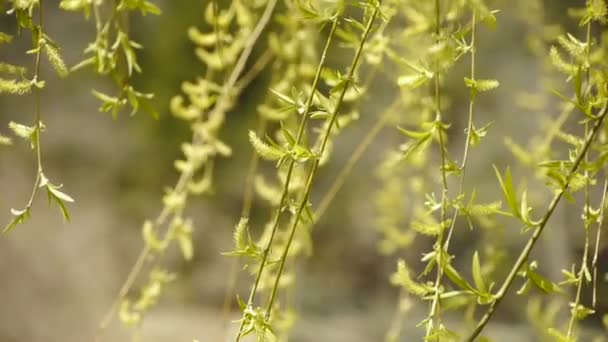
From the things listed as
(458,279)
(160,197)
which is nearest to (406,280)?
(458,279)

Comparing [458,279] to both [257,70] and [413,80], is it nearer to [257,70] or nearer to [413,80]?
[413,80]

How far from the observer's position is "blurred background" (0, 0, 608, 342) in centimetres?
132

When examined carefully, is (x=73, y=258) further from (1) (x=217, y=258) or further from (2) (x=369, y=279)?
(2) (x=369, y=279)

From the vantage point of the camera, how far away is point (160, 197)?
1438 millimetres

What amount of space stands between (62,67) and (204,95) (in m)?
0.35

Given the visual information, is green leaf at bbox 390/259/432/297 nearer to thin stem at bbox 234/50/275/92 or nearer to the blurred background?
thin stem at bbox 234/50/275/92

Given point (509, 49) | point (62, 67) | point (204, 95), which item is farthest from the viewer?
point (509, 49)

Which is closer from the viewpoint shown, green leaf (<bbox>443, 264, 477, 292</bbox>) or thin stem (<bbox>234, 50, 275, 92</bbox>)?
green leaf (<bbox>443, 264, 477, 292</bbox>)

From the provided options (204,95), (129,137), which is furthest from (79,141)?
(204,95)

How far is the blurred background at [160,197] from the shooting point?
1.32 metres

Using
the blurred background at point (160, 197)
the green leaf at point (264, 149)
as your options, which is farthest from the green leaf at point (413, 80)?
the blurred background at point (160, 197)

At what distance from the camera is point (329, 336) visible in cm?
138

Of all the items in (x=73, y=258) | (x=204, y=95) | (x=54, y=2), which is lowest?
(x=204, y=95)

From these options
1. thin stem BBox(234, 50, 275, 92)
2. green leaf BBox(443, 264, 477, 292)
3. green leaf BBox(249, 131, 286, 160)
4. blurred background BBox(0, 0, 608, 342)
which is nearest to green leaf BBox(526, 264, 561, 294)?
green leaf BBox(443, 264, 477, 292)
